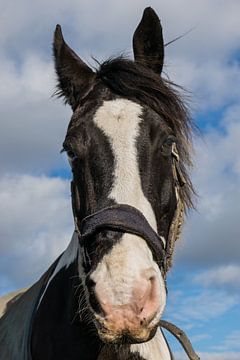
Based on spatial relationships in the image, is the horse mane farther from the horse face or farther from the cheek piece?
the cheek piece

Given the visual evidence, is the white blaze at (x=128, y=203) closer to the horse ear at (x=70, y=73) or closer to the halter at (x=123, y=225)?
the halter at (x=123, y=225)

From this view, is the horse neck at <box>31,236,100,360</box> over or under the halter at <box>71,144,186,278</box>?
under

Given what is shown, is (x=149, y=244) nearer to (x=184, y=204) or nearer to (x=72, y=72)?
(x=184, y=204)

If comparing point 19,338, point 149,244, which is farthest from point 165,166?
point 19,338

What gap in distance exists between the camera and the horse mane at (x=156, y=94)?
5.66 metres

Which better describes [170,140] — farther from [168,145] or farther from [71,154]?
[71,154]

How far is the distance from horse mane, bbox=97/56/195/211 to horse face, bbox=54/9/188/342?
2.4 inches

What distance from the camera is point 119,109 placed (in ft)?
18.0

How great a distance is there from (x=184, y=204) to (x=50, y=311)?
60.2 inches

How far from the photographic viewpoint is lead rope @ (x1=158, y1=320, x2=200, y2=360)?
598 cm

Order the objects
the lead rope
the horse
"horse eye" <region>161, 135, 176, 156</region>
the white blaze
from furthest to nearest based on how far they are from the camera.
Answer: the lead rope, "horse eye" <region>161, 135, 176, 156</region>, the horse, the white blaze

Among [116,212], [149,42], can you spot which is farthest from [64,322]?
[149,42]

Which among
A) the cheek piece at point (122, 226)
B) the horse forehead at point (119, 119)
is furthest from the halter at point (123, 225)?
the horse forehead at point (119, 119)

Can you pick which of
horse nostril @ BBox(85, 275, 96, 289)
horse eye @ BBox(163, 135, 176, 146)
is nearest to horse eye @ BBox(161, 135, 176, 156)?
horse eye @ BBox(163, 135, 176, 146)
